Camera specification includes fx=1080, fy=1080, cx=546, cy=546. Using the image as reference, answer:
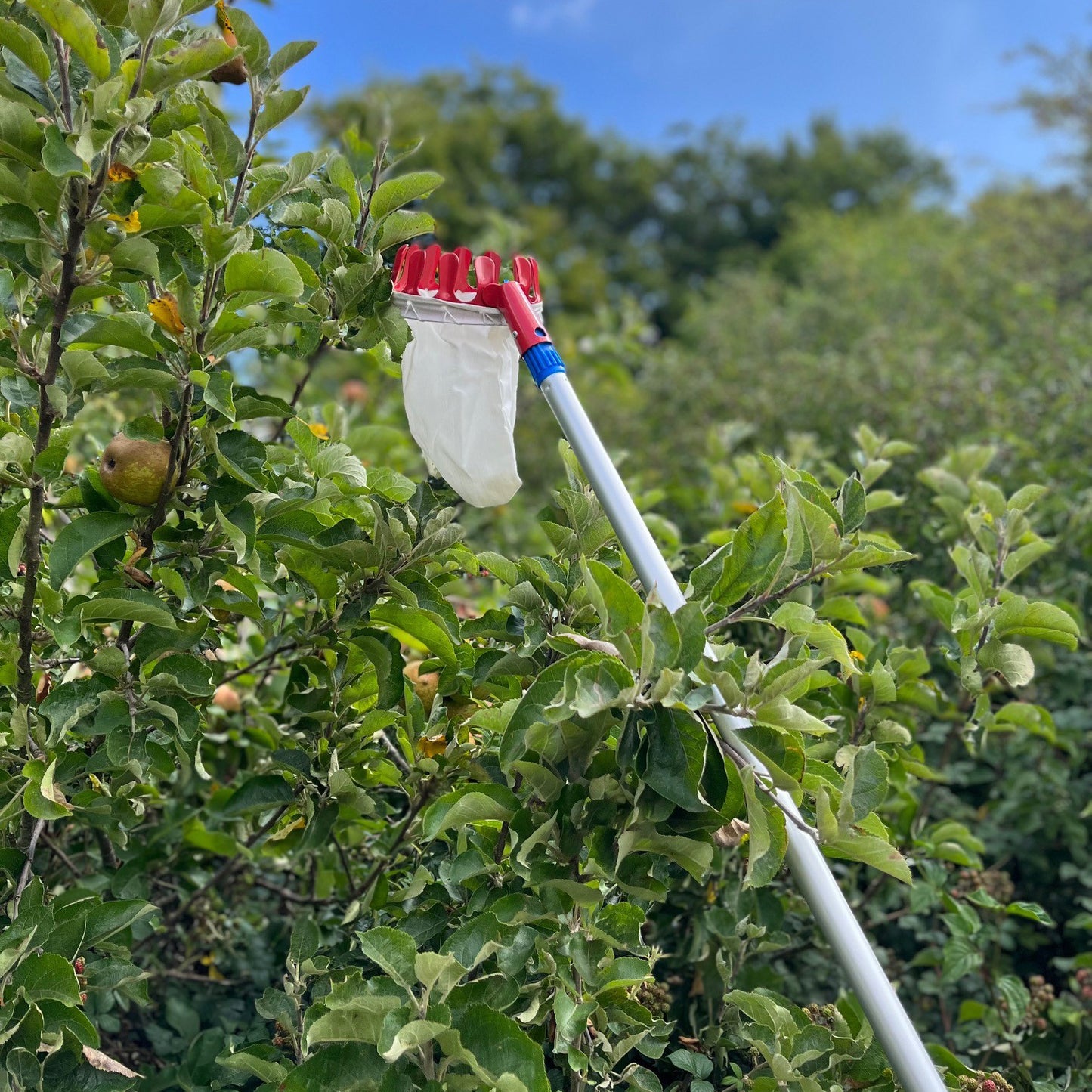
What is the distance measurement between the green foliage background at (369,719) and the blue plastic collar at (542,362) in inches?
6.0

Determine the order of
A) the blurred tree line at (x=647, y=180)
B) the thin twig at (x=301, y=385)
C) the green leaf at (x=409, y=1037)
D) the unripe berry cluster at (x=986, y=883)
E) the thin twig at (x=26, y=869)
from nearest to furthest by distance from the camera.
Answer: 1. the green leaf at (x=409, y=1037)
2. the thin twig at (x=26, y=869)
3. the thin twig at (x=301, y=385)
4. the unripe berry cluster at (x=986, y=883)
5. the blurred tree line at (x=647, y=180)

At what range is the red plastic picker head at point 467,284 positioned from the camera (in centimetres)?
139

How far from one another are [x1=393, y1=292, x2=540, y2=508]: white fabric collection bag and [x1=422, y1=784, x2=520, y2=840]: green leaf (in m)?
0.41

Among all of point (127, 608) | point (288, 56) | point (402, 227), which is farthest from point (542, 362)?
point (127, 608)

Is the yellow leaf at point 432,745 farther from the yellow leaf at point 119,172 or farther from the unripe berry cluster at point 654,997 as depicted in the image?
the yellow leaf at point 119,172

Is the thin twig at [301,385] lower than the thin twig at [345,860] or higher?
higher

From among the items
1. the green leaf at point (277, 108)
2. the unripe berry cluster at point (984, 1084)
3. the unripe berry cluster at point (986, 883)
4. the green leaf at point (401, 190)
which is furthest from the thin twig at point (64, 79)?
the unripe berry cluster at point (986, 883)

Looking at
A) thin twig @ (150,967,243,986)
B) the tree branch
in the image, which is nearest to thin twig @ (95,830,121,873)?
thin twig @ (150,967,243,986)

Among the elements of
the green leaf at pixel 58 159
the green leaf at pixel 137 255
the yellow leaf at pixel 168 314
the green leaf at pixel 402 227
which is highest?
the green leaf at pixel 402 227

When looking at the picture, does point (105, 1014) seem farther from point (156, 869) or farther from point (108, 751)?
point (108, 751)

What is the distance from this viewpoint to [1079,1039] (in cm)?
167

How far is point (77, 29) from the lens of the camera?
105 cm

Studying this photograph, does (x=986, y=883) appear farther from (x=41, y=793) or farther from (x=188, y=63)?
(x=188, y=63)

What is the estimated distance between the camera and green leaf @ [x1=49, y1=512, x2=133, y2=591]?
122 cm
